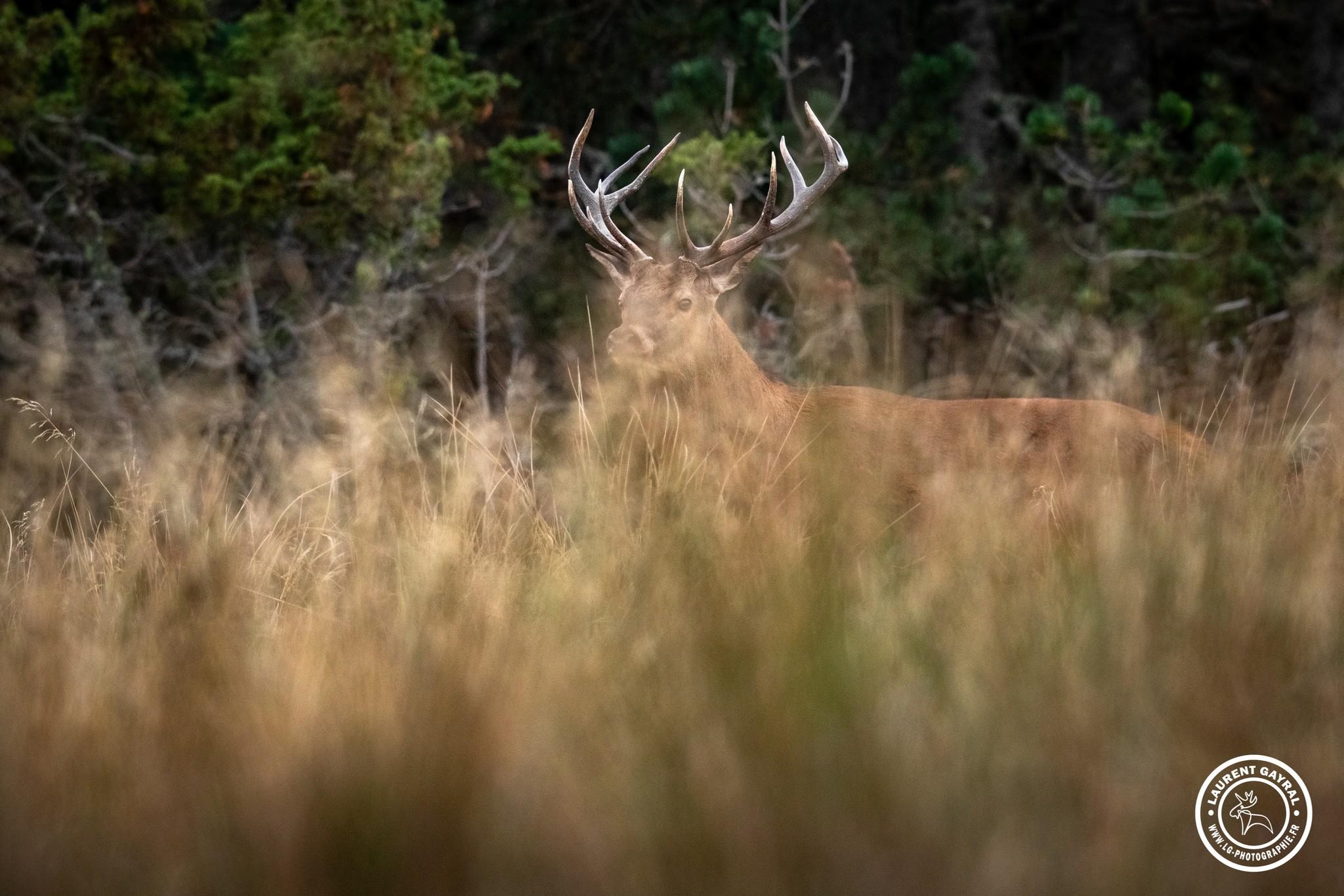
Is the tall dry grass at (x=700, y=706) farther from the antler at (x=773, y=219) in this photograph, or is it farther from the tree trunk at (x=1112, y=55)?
the tree trunk at (x=1112, y=55)

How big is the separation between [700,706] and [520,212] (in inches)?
336

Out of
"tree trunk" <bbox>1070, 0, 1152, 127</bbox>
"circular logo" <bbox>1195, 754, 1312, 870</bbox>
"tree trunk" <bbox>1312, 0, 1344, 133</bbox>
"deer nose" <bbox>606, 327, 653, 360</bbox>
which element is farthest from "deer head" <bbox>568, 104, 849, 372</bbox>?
"tree trunk" <bbox>1070, 0, 1152, 127</bbox>

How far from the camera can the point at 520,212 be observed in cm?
1083

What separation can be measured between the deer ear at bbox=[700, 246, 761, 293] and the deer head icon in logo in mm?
4425

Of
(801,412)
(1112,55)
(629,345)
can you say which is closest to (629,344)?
(629,345)

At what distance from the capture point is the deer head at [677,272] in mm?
6238

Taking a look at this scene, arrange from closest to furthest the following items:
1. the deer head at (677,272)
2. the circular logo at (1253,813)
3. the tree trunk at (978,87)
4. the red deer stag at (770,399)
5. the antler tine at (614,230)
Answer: the circular logo at (1253,813) → the red deer stag at (770,399) → the deer head at (677,272) → the antler tine at (614,230) → the tree trunk at (978,87)

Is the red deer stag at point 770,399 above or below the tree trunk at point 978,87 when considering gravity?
below

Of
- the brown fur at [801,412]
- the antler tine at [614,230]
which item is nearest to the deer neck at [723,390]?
the brown fur at [801,412]

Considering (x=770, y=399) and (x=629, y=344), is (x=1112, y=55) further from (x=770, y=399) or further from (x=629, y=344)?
(x=629, y=344)

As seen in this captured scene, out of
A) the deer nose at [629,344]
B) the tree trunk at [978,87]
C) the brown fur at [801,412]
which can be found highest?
the tree trunk at [978,87]

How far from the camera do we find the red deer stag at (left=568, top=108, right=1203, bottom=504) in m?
5.61

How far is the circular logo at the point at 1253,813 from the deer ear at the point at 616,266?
4471mm

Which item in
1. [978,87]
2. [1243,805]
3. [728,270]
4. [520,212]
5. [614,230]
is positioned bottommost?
[1243,805]
